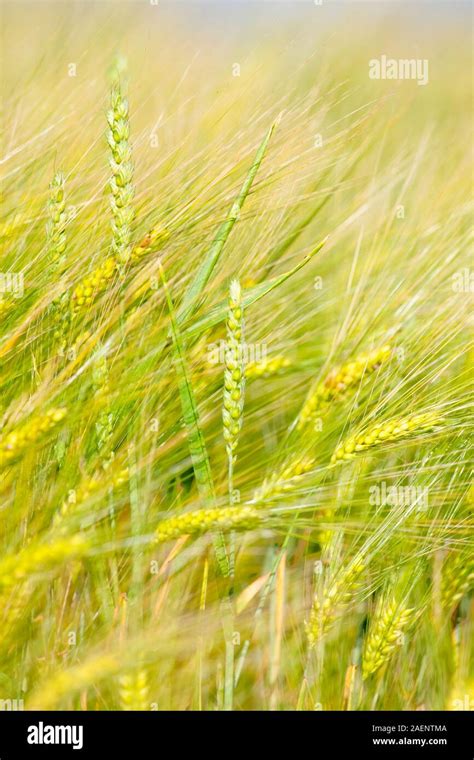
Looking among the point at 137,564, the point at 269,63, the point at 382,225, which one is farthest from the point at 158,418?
the point at 269,63

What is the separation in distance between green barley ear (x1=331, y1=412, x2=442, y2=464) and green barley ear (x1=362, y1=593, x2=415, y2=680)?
0.20 meters

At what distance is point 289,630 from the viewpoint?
2.83ft

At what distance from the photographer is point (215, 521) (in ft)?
2.21

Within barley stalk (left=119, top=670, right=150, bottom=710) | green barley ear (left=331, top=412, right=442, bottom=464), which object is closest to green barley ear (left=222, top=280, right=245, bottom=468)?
green barley ear (left=331, top=412, right=442, bottom=464)

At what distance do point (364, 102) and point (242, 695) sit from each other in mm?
825

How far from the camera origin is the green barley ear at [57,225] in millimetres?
780

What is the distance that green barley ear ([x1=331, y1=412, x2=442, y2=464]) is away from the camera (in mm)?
738

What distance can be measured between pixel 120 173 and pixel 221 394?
28cm
